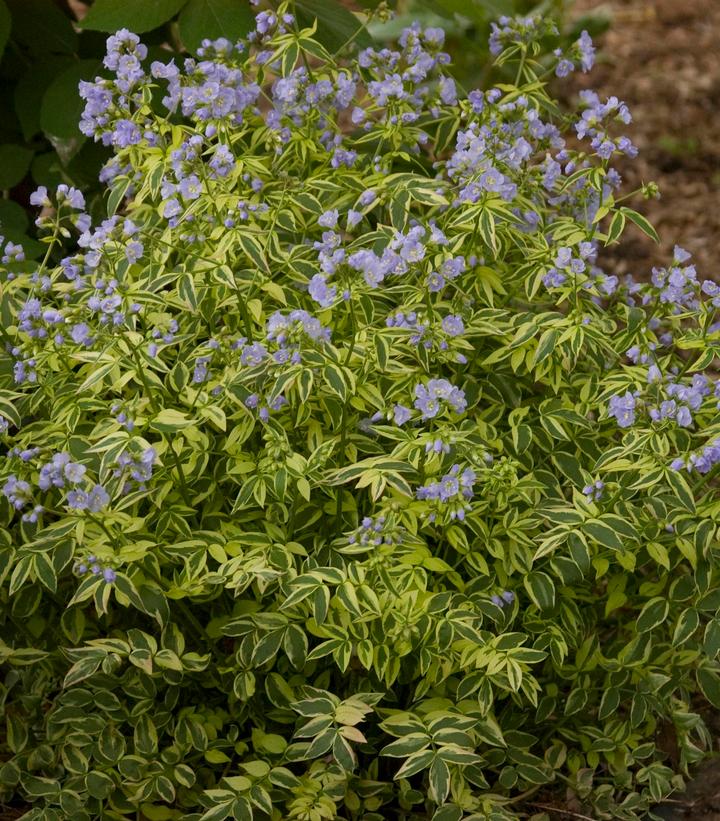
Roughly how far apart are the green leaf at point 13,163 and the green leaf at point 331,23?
1.07 metres

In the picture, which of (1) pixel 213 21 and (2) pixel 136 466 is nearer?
(2) pixel 136 466

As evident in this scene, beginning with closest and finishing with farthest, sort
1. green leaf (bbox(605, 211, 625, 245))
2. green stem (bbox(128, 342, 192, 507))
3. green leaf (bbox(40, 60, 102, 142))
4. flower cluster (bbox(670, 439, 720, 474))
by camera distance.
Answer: flower cluster (bbox(670, 439, 720, 474)), green stem (bbox(128, 342, 192, 507)), green leaf (bbox(605, 211, 625, 245)), green leaf (bbox(40, 60, 102, 142))

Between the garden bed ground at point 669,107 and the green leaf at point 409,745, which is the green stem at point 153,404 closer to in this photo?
the green leaf at point 409,745

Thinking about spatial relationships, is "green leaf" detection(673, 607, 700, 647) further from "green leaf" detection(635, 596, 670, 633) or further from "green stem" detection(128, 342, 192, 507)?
"green stem" detection(128, 342, 192, 507)

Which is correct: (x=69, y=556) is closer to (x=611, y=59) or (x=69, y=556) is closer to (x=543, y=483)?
(x=543, y=483)

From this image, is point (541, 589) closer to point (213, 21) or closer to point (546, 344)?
point (546, 344)

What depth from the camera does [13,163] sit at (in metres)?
3.74

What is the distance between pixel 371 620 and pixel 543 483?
540mm

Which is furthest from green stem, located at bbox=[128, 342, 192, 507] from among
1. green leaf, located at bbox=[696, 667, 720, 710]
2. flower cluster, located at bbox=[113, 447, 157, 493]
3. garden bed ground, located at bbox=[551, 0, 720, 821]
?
garden bed ground, located at bbox=[551, 0, 720, 821]

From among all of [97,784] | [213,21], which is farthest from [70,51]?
[97,784]

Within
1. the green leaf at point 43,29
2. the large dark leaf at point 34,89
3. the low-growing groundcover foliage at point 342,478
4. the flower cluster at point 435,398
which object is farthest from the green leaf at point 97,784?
the green leaf at point 43,29

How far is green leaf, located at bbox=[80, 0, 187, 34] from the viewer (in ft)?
10.1

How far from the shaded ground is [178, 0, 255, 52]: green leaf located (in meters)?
2.43

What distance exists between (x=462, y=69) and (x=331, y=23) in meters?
2.64
